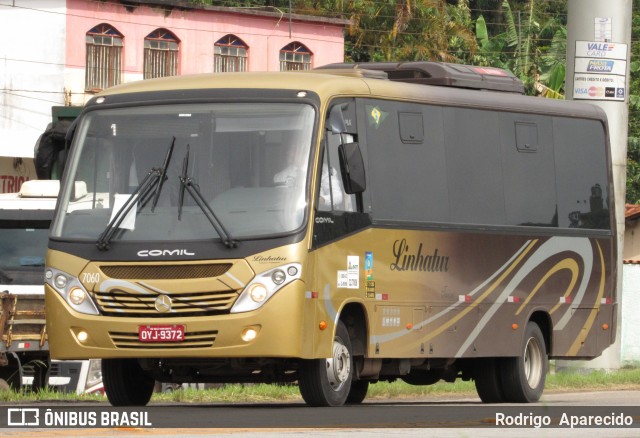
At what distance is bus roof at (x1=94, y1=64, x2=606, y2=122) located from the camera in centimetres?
1574

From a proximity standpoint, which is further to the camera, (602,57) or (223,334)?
(602,57)

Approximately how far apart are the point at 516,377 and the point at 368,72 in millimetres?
3794

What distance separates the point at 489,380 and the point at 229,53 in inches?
1221

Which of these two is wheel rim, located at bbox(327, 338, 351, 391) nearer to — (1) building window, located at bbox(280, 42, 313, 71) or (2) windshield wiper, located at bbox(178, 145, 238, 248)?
(2) windshield wiper, located at bbox(178, 145, 238, 248)

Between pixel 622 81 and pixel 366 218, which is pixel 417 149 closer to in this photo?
pixel 366 218

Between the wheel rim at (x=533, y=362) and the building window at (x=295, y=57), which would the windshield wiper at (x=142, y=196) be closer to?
the wheel rim at (x=533, y=362)

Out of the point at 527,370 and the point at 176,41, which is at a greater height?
the point at 176,41

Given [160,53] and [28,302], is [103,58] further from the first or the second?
[28,302]

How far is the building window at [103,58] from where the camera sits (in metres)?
45.8

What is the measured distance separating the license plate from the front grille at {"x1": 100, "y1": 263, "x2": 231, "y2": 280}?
1.41ft

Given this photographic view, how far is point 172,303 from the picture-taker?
14.7m

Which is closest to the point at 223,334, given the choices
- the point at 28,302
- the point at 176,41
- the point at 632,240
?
the point at 28,302

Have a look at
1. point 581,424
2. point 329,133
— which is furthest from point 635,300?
point 581,424

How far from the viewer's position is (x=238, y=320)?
48.0 ft
